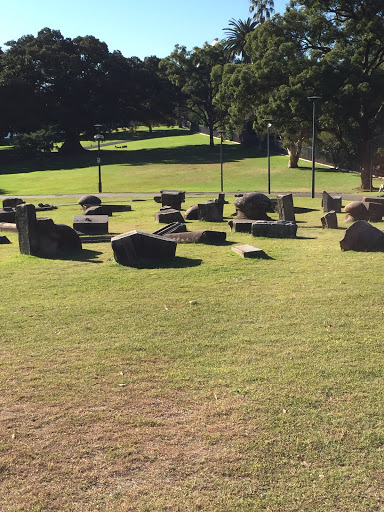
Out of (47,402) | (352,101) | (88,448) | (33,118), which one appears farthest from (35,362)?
(33,118)

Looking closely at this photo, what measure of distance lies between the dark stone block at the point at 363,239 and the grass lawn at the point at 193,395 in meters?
2.45

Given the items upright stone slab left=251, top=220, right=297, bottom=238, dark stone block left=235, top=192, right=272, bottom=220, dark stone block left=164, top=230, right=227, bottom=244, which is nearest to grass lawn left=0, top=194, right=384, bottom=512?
dark stone block left=164, top=230, right=227, bottom=244

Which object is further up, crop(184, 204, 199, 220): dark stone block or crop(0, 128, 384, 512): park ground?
crop(184, 204, 199, 220): dark stone block

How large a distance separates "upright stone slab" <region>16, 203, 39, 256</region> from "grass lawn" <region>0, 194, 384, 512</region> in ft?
9.76

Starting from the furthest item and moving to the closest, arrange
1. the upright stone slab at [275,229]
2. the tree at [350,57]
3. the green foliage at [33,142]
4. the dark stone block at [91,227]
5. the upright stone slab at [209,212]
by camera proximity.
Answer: the green foliage at [33,142]
the tree at [350,57]
the upright stone slab at [209,212]
the dark stone block at [91,227]
the upright stone slab at [275,229]

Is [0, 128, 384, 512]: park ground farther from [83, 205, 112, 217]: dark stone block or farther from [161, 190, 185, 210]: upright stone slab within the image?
[161, 190, 185, 210]: upright stone slab

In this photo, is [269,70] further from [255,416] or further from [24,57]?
[24,57]

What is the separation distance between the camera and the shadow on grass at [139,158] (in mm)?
56781

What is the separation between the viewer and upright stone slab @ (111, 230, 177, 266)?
1135 cm

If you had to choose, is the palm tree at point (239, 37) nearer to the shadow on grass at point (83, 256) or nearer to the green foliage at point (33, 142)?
the green foliage at point (33, 142)

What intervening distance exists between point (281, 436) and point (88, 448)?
5.33 feet

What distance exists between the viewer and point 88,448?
14.5 ft

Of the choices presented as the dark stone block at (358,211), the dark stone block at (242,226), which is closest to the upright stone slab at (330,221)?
the dark stone block at (358,211)

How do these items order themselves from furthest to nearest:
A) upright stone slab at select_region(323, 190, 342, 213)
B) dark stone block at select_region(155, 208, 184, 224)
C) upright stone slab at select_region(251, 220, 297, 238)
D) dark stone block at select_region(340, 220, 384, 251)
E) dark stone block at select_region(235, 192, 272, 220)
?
upright stone slab at select_region(323, 190, 342, 213) → dark stone block at select_region(155, 208, 184, 224) → dark stone block at select_region(235, 192, 272, 220) → upright stone slab at select_region(251, 220, 297, 238) → dark stone block at select_region(340, 220, 384, 251)
